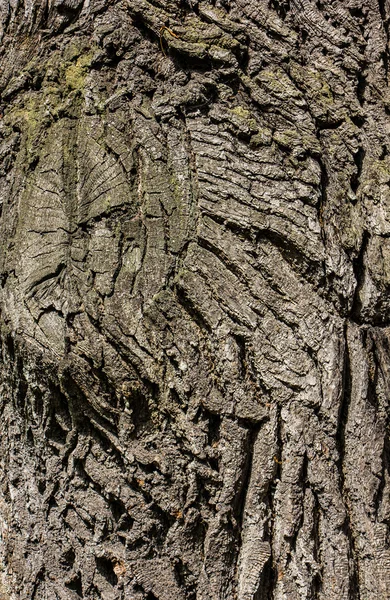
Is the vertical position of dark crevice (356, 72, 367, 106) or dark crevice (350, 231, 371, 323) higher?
dark crevice (356, 72, 367, 106)

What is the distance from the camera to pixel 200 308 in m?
2.04

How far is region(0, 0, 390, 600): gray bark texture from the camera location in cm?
202

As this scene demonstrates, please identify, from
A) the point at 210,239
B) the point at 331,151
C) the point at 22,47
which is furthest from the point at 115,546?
the point at 22,47

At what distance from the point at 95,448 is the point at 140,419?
19 centimetres

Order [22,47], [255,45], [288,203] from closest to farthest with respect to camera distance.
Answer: [288,203] → [255,45] → [22,47]

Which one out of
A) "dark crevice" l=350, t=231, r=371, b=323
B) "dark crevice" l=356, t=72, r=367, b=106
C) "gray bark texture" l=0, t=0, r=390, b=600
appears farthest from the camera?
"dark crevice" l=356, t=72, r=367, b=106

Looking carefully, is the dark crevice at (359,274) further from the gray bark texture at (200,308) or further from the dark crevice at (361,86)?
the dark crevice at (361,86)

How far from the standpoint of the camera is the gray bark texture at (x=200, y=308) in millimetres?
2018

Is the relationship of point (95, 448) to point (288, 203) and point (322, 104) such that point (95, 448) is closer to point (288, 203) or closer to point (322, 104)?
point (288, 203)

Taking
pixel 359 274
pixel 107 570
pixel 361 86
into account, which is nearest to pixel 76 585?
pixel 107 570

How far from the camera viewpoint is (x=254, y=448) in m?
2.04

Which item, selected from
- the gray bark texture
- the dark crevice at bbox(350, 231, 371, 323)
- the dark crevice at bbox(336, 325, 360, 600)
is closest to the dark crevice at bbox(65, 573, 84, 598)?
the gray bark texture

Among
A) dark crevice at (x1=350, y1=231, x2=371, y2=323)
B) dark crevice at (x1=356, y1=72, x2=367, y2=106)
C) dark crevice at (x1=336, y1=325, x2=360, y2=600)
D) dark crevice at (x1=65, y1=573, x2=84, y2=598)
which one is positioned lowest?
dark crevice at (x1=65, y1=573, x2=84, y2=598)

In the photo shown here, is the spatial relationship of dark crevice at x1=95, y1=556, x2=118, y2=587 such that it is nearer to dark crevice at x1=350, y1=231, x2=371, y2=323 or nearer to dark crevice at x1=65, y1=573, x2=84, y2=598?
dark crevice at x1=65, y1=573, x2=84, y2=598
